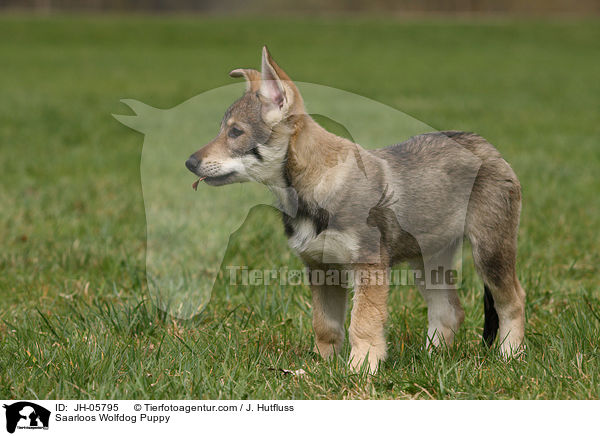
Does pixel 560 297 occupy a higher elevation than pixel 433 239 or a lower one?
lower

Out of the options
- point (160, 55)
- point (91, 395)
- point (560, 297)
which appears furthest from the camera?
point (160, 55)

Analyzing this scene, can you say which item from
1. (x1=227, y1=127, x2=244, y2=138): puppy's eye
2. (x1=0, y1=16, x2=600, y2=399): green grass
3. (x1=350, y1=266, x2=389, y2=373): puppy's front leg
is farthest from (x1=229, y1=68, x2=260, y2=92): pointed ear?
(x1=0, y1=16, x2=600, y2=399): green grass

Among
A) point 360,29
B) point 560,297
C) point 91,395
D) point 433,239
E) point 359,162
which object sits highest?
point 359,162

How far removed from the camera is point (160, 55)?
2800cm

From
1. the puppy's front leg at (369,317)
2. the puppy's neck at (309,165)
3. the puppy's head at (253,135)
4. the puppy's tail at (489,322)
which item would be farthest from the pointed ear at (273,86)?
the puppy's tail at (489,322)

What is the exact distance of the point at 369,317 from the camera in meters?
3.10

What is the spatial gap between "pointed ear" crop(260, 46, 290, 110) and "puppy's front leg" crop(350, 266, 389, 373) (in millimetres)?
801

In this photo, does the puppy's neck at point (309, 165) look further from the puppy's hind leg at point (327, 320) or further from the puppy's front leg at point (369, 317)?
the puppy's hind leg at point (327, 320)

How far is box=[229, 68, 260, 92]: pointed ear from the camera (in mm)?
3010

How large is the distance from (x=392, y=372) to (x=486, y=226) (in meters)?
0.80
